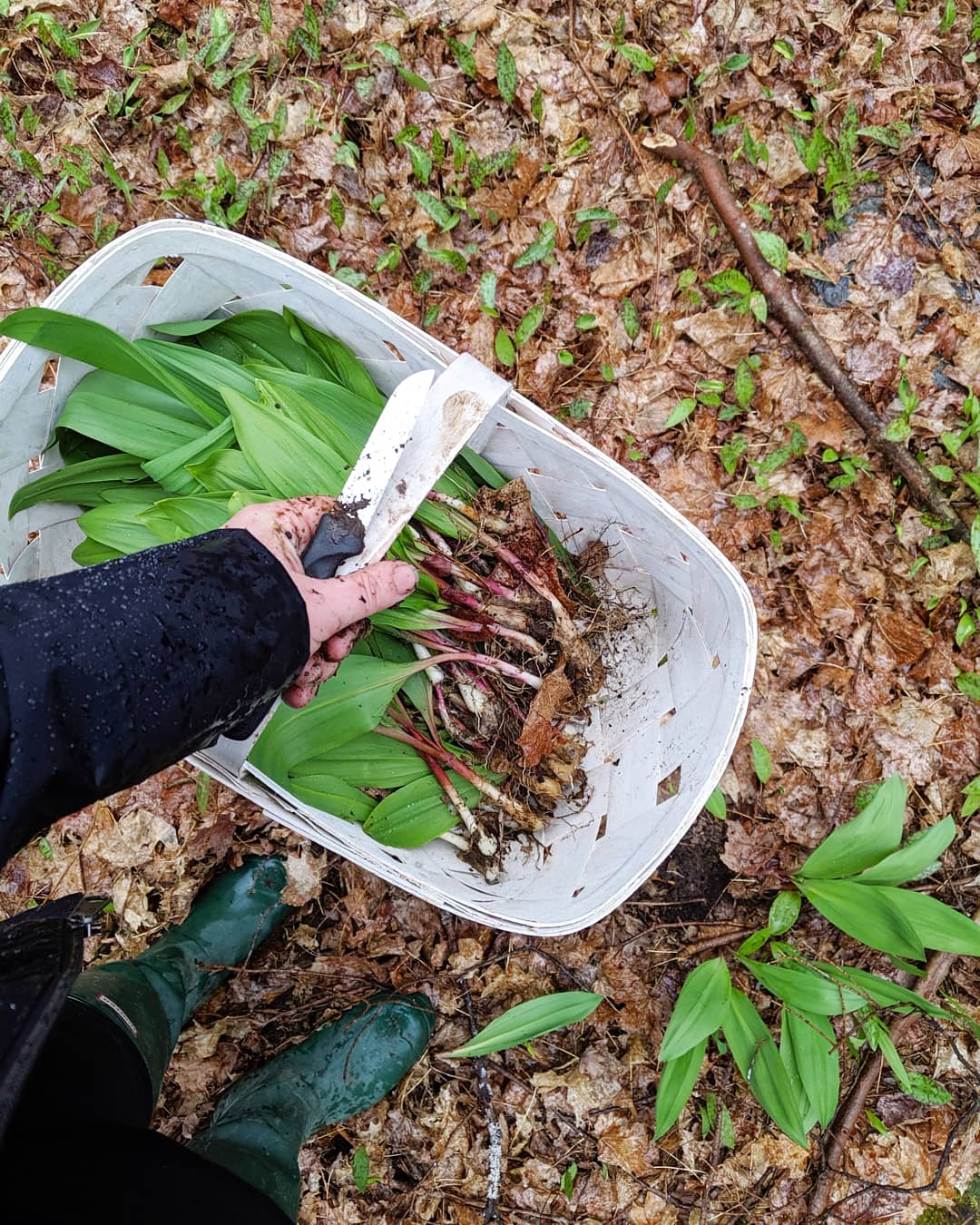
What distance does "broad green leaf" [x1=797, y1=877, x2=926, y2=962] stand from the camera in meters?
1.30

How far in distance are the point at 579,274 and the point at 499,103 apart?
0.43 m

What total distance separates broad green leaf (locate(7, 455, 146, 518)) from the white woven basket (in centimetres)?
4

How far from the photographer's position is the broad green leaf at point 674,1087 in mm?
1411

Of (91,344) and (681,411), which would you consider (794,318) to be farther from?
(91,344)

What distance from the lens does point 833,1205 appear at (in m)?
1.56

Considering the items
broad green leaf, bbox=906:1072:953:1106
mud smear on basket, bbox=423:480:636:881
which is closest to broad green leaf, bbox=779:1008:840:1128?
broad green leaf, bbox=906:1072:953:1106

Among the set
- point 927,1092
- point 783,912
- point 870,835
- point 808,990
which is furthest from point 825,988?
point 927,1092

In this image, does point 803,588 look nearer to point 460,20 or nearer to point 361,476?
point 361,476

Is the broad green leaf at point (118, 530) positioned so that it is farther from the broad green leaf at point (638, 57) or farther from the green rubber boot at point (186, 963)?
the broad green leaf at point (638, 57)

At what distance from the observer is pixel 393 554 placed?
1.43 metres

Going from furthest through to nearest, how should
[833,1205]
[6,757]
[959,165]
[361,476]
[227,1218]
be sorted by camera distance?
[959,165]
[833,1205]
[361,476]
[227,1218]
[6,757]

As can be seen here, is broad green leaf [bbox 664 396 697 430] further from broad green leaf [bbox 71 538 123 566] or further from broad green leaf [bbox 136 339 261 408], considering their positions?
broad green leaf [bbox 71 538 123 566]

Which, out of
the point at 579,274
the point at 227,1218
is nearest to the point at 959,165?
the point at 579,274

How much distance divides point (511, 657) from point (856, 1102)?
1.17 metres
